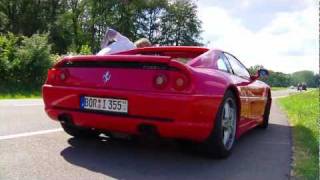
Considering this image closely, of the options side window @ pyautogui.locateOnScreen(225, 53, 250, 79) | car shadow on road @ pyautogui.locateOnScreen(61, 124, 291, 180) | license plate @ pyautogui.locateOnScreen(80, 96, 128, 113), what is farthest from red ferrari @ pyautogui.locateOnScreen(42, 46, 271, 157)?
side window @ pyautogui.locateOnScreen(225, 53, 250, 79)

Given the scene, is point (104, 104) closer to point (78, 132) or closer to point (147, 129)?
point (147, 129)

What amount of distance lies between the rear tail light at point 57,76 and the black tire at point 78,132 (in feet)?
1.96

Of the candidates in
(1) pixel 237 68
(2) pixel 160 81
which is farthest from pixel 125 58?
(1) pixel 237 68

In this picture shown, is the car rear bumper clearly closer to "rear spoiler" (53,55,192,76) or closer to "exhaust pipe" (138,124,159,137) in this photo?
"exhaust pipe" (138,124,159,137)

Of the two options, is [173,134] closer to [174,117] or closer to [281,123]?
[174,117]

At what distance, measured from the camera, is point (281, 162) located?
494cm

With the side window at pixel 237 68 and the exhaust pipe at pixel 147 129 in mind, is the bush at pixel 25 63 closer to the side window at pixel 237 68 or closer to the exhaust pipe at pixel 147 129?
the side window at pixel 237 68

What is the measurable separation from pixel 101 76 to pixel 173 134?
93cm

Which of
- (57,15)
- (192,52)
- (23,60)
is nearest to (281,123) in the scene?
(192,52)

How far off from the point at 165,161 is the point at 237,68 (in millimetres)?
2013

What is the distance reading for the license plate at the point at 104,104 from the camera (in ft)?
14.4

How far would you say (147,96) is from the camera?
4.28m

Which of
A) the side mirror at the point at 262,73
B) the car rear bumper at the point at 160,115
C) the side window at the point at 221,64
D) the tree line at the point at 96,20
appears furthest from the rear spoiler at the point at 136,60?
the tree line at the point at 96,20

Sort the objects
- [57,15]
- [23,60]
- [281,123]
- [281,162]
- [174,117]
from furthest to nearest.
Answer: [57,15]
[23,60]
[281,123]
[281,162]
[174,117]
